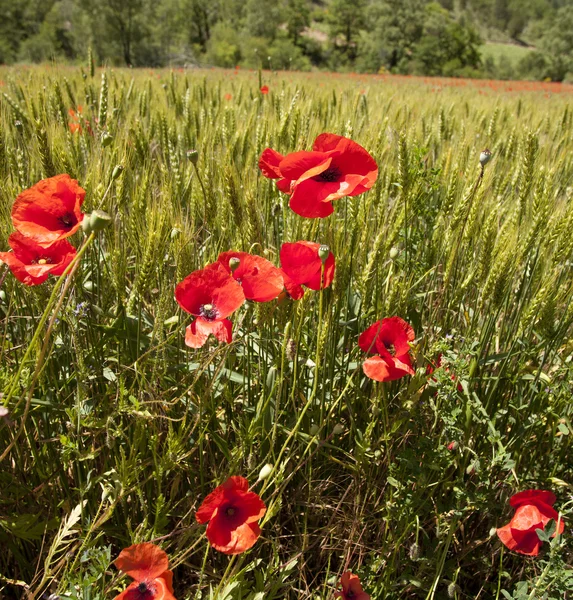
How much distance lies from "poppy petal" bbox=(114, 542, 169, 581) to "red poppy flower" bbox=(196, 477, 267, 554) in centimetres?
8

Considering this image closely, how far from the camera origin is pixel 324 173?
993 millimetres

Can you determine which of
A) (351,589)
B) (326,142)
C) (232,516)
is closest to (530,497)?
(351,589)

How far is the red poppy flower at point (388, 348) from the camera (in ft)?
2.98

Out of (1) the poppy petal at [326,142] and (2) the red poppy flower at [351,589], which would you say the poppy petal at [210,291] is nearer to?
(1) the poppy petal at [326,142]

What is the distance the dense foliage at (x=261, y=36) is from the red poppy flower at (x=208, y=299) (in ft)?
87.3

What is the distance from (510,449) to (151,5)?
3876 cm

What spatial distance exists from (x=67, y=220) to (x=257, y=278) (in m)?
0.40

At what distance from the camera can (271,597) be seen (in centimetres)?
89

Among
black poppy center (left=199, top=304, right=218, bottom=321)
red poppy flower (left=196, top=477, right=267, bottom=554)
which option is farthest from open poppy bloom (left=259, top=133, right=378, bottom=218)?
red poppy flower (left=196, top=477, right=267, bottom=554)

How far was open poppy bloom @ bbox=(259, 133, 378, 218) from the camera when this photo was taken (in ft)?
2.92

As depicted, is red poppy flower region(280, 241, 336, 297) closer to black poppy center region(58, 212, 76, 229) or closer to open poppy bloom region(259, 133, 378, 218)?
open poppy bloom region(259, 133, 378, 218)

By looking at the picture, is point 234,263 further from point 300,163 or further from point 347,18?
point 347,18

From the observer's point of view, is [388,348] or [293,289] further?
[388,348]

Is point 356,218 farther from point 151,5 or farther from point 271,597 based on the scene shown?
point 151,5
